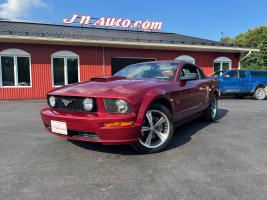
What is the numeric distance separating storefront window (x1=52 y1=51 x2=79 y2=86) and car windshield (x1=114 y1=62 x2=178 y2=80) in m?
9.70

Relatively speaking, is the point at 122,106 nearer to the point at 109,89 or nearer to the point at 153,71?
the point at 109,89

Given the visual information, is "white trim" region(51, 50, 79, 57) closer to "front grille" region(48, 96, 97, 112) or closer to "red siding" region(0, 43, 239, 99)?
"red siding" region(0, 43, 239, 99)

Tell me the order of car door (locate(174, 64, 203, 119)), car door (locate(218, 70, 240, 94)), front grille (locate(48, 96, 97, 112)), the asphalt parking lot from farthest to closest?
car door (locate(218, 70, 240, 94)), car door (locate(174, 64, 203, 119)), front grille (locate(48, 96, 97, 112)), the asphalt parking lot

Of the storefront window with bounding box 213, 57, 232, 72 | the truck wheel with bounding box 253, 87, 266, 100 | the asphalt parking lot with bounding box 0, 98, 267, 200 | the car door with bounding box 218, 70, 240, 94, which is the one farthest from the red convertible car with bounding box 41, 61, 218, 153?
the storefront window with bounding box 213, 57, 232, 72

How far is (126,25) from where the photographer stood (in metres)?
19.6

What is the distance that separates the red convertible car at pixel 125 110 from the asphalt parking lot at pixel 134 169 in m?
0.34

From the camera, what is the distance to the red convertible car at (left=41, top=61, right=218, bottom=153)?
134 inches

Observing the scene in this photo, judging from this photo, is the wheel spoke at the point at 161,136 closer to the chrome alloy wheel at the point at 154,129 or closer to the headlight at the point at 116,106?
the chrome alloy wheel at the point at 154,129

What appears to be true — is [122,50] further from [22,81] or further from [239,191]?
[239,191]

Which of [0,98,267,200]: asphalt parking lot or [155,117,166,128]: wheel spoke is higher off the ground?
[155,117,166,128]: wheel spoke

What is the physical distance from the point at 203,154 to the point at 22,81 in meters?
12.0

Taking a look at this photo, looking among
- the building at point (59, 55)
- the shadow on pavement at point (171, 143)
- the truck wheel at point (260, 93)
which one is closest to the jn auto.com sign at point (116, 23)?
the building at point (59, 55)

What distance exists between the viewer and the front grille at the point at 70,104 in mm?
3603

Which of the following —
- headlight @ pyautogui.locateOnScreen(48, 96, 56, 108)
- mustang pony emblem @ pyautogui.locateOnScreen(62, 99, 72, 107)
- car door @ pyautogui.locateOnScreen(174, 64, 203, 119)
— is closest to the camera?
mustang pony emblem @ pyautogui.locateOnScreen(62, 99, 72, 107)
